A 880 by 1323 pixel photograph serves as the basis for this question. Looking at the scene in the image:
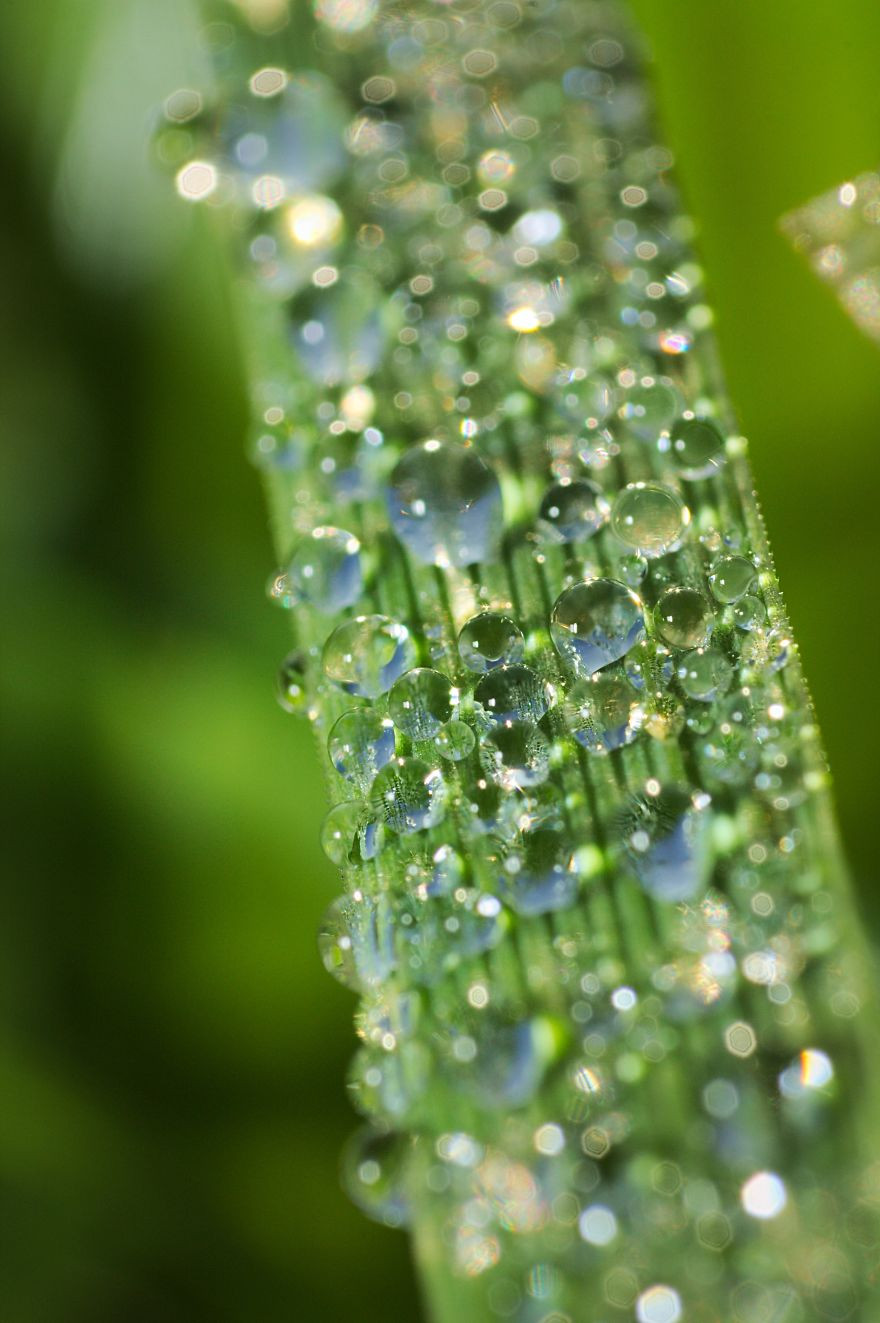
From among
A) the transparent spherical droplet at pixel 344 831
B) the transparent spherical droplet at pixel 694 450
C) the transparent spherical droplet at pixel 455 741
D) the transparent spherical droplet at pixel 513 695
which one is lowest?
the transparent spherical droplet at pixel 344 831

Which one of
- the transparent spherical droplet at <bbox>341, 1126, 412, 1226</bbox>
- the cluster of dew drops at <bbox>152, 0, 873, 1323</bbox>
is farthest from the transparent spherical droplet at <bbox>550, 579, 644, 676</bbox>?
the transparent spherical droplet at <bbox>341, 1126, 412, 1226</bbox>

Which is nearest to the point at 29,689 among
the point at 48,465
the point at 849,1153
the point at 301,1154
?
the point at 48,465

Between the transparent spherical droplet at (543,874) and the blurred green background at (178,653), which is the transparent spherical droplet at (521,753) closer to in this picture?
the transparent spherical droplet at (543,874)

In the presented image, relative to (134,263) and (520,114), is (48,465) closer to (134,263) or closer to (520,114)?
(134,263)

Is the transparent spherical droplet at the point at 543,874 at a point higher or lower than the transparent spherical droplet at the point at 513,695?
lower

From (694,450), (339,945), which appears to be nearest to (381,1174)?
(339,945)

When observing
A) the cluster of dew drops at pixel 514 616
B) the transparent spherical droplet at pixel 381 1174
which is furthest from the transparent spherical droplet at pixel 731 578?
the transparent spherical droplet at pixel 381 1174
